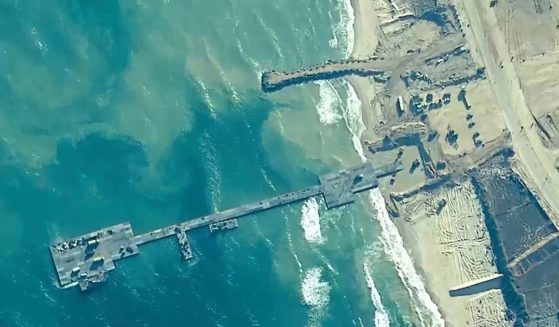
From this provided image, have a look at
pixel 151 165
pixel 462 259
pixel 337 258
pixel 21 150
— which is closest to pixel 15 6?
pixel 21 150

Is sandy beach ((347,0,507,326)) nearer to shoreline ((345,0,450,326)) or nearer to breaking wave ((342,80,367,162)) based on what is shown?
shoreline ((345,0,450,326))

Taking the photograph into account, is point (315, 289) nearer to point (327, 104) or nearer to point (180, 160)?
point (180, 160)

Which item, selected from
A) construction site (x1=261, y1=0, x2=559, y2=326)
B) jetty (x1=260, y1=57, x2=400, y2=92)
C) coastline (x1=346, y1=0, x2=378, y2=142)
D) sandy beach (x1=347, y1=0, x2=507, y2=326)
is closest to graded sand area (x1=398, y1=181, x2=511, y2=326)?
sandy beach (x1=347, y1=0, x2=507, y2=326)

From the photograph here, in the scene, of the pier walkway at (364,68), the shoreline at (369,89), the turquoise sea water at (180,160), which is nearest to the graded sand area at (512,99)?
the pier walkway at (364,68)

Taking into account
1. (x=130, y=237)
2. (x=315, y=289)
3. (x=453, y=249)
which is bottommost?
(x=453, y=249)

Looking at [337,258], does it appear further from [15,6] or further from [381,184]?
[15,6]

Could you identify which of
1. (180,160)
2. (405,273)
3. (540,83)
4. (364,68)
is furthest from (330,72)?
(540,83)
